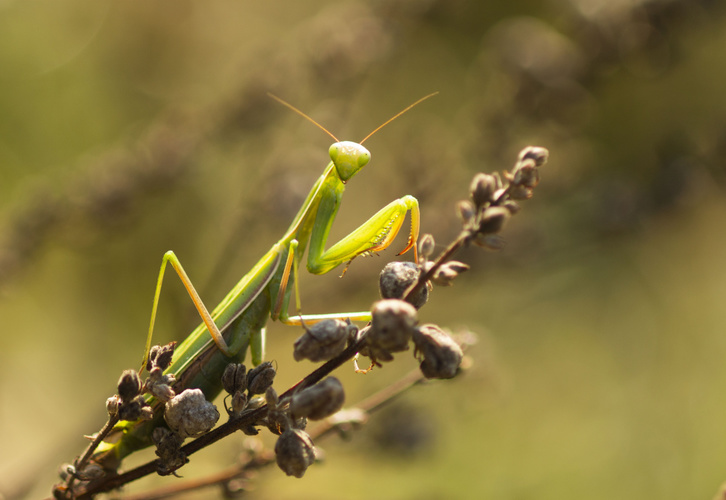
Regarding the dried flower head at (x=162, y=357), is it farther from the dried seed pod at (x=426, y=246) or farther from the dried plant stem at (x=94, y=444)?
the dried seed pod at (x=426, y=246)

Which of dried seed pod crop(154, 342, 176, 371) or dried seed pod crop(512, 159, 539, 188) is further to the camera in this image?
dried seed pod crop(154, 342, 176, 371)

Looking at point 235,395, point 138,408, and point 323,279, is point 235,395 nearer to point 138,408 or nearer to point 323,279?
point 138,408

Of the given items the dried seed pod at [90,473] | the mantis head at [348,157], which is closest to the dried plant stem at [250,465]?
the dried seed pod at [90,473]

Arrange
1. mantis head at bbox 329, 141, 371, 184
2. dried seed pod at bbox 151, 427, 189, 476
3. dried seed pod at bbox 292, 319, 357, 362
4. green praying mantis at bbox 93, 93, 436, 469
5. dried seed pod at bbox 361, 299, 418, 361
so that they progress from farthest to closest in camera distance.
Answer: mantis head at bbox 329, 141, 371, 184, green praying mantis at bbox 93, 93, 436, 469, dried seed pod at bbox 151, 427, 189, 476, dried seed pod at bbox 292, 319, 357, 362, dried seed pod at bbox 361, 299, 418, 361

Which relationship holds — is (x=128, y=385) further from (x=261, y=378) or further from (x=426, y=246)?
(x=426, y=246)

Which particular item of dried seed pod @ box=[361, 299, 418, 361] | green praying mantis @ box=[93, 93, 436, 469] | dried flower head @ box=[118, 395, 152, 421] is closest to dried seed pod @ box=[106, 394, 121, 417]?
dried flower head @ box=[118, 395, 152, 421]

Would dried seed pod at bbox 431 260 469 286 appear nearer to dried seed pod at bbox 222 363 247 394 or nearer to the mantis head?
dried seed pod at bbox 222 363 247 394

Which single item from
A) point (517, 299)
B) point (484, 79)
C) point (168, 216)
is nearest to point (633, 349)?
point (517, 299)
